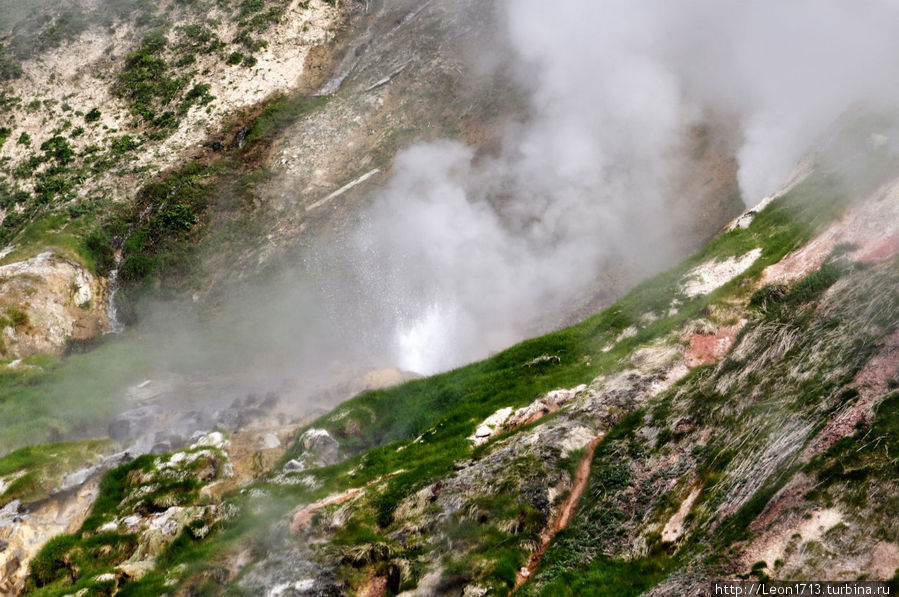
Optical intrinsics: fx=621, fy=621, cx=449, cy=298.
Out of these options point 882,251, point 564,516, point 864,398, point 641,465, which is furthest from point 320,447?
point 882,251

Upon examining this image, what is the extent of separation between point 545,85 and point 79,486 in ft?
143

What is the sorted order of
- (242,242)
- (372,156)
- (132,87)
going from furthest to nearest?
1. (132,87)
2. (372,156)
3. (242,242)

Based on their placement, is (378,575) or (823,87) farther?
(823,87)

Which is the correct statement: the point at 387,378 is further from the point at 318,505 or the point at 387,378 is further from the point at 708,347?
the point at 708,347

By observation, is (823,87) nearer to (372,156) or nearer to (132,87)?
(372,156)

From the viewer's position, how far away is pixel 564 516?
17.5 meters

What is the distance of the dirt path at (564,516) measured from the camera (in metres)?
15.6

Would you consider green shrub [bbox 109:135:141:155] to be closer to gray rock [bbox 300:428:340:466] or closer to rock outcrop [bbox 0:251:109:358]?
rock outcrop [bbox 0:251:109:358]

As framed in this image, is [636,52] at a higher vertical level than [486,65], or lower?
lower

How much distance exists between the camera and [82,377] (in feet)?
130

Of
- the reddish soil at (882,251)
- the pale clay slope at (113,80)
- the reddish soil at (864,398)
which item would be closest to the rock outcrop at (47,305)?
the pale clay slope at (113,80)

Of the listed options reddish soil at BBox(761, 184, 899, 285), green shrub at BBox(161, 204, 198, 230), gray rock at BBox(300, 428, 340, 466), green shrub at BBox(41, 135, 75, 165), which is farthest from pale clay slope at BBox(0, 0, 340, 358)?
reddish soil at BBox(761, 184, 899, 285)

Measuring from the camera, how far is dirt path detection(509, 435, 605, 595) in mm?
15633

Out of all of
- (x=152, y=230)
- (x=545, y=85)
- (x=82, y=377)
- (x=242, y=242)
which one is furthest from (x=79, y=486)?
(x=545, y=85)
